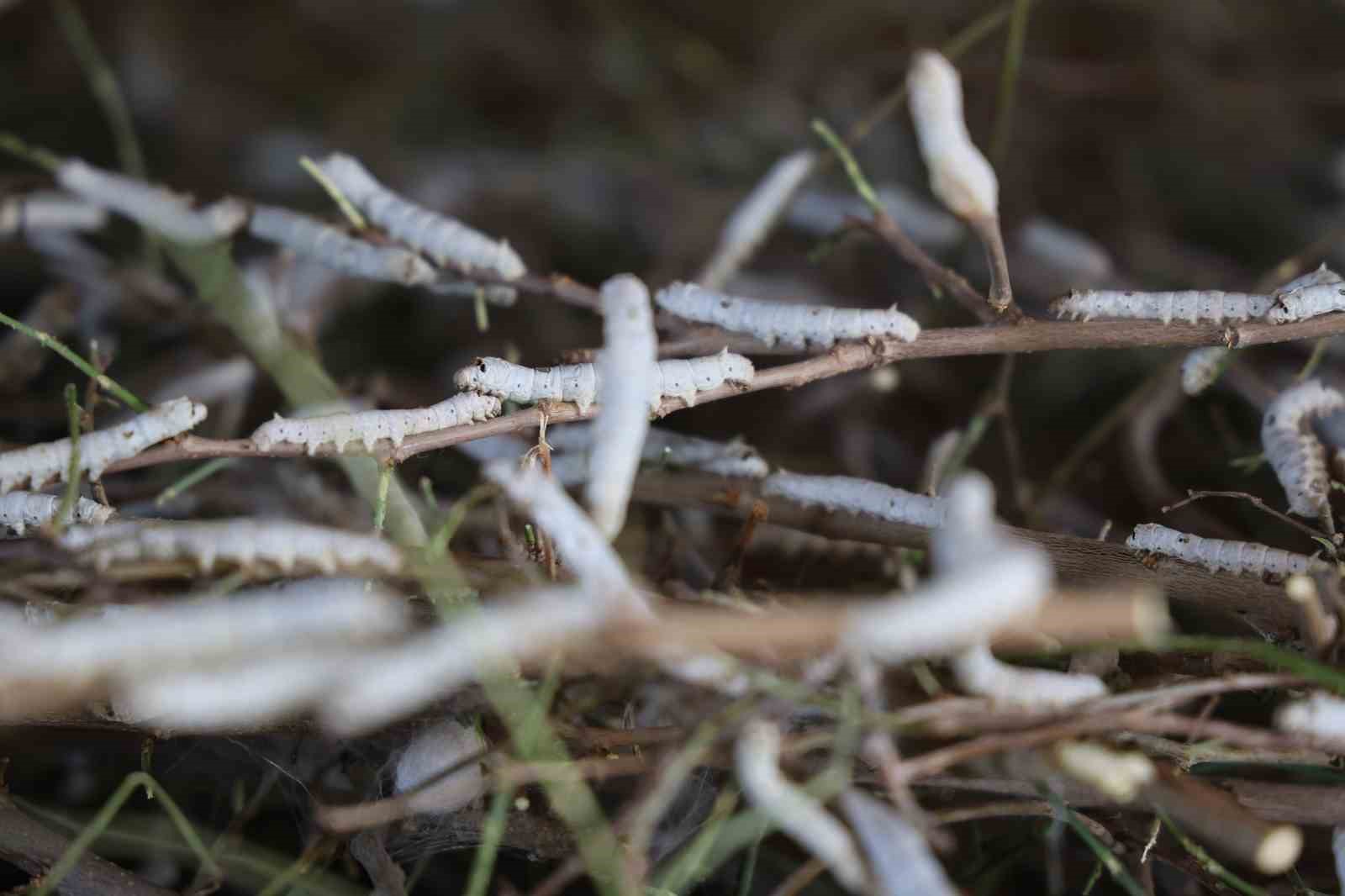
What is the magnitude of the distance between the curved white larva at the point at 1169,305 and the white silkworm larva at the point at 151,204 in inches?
22.6

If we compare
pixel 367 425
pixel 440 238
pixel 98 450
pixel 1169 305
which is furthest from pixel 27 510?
pixel 1169 305

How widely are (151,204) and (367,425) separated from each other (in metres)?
0.37

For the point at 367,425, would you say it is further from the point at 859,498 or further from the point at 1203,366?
the point at 1203,366

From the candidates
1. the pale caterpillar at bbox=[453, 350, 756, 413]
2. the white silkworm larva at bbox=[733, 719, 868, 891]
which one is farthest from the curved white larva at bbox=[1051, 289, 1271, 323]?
the white silkworm larva at bbox=[733, 719, 868, 891]

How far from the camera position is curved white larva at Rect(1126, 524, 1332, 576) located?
1.99 ft

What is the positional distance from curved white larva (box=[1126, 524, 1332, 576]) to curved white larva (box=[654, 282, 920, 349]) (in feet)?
0.55

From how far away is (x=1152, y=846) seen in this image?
1.99 feet

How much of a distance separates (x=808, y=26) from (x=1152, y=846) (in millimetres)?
988

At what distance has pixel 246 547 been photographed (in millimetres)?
551

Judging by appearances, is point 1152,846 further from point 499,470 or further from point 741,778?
point 499,470

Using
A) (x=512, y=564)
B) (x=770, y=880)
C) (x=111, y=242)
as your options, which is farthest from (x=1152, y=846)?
(x=111, y=242)

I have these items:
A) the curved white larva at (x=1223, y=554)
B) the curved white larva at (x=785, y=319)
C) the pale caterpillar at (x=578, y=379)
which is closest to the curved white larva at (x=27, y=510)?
the pale caterpillar at (x=578, y=379)

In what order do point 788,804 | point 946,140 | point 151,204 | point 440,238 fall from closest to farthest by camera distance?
point 788,804 < point 946,140 < point 440,238 < point 151,204

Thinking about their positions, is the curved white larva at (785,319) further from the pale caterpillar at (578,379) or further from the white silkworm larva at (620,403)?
the white silkworm larva at (620,403)
